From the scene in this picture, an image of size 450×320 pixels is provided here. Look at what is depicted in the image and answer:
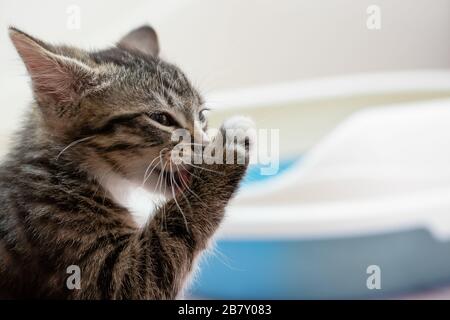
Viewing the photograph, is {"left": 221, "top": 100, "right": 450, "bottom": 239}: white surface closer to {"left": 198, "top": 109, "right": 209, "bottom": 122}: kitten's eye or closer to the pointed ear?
{"left": 198, "top": 109, "right": 209, "bottom": 122}: kitten's eye

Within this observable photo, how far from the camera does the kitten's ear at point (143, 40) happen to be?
105 cm

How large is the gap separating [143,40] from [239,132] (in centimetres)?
36

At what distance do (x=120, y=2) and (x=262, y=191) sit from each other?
0.66 metres

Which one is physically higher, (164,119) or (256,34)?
(256,34)

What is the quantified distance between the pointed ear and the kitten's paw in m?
0.22

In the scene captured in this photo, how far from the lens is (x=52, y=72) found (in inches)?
31.4

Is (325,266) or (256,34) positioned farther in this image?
(256,34)

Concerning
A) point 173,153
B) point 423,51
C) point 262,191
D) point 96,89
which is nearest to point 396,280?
point 262,191

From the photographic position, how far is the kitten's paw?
2.67ft

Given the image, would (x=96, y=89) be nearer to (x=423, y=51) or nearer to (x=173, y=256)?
(x=173, y=256)

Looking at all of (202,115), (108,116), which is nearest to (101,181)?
(108,116)

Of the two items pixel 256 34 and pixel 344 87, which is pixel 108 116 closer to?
pixel 256 34

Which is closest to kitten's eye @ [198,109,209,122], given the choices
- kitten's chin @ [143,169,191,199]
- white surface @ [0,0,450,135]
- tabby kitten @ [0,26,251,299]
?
tabby kitten @ [0,26,251,299]

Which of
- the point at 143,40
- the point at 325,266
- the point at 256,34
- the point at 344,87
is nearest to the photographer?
the point at 143,40
